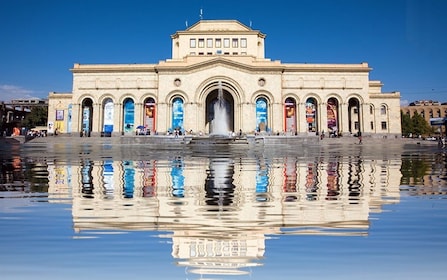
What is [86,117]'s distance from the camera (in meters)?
53.5

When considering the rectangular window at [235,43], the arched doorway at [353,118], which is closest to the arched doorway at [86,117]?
the rectangular window at [235,43]

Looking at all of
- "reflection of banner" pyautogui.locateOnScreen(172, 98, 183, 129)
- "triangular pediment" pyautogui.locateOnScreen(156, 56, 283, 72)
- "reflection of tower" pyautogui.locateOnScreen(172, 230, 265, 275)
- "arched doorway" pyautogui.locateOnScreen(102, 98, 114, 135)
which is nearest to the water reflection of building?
"reflection of tower" pyautogui.locateOnScreen(172, 230, 265, 275)

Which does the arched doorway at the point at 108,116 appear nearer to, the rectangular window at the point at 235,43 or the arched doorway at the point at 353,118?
the rectangular window at the point at 235,43

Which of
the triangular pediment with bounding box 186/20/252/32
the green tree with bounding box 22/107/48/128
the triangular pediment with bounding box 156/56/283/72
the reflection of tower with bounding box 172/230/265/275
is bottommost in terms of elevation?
the reflection of tower with bounding box 172/230/265/275

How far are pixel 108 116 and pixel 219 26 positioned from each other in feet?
74.7

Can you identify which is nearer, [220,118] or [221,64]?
[221,64]

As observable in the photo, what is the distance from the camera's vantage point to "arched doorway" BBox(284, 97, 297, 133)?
5031 cm

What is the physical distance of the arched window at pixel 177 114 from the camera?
4978cm

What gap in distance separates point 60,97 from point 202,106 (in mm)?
24148

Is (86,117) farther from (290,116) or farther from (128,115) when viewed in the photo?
(290,116)

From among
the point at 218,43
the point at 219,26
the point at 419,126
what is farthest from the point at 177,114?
the point at 419,126

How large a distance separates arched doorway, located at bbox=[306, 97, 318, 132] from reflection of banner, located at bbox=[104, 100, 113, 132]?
1162 inches

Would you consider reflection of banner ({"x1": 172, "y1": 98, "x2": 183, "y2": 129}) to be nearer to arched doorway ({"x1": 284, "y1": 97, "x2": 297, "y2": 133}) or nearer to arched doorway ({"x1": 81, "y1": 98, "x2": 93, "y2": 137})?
arched doorway ({"x1": 81, "y1": 98, "x2": 93, "y2": 137})

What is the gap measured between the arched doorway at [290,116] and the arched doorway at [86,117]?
98.5 feet
